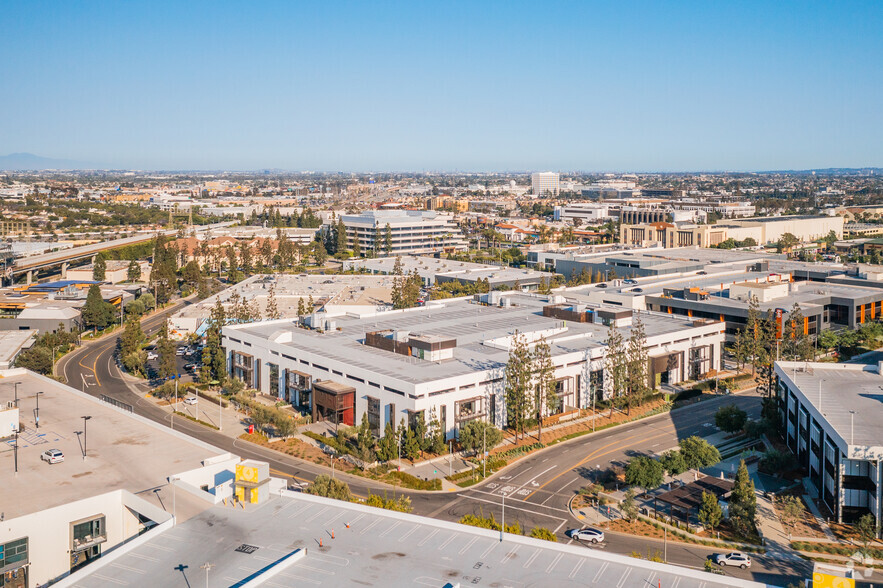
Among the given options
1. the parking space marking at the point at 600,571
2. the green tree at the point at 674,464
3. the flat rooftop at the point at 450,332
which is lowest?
the green tree at the point at 674,464

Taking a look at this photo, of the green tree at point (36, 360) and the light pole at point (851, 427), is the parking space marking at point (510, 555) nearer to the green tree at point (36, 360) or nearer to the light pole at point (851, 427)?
the light pole at point (851, 427)

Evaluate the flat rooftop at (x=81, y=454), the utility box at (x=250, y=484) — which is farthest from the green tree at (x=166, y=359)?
the utility box at (x=250, y=484)

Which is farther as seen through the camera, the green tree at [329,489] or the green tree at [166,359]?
the green tree at [166,359]

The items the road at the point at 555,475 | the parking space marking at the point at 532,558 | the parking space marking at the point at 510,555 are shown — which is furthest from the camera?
the road at the point at 555,475

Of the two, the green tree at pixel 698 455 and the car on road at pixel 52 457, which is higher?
the car on road at pixel 52 457

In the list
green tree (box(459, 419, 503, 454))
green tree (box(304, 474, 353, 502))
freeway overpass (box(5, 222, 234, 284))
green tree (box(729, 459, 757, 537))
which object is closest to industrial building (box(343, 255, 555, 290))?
freeway overpass (box(5, 222, 234, 284))

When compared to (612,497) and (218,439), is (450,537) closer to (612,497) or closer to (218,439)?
(612,497)

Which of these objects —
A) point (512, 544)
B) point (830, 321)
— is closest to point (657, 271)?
point (830, 321)
